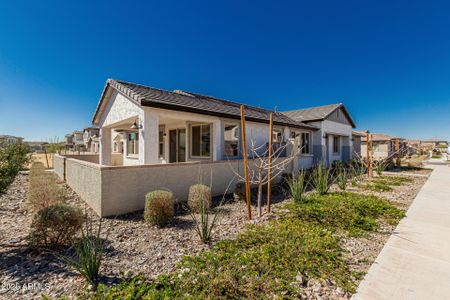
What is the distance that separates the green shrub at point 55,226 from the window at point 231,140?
Answer: 7.45m

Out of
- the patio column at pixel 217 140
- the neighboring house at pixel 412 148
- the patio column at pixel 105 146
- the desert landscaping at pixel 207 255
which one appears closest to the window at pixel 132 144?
the patio column at pixel 105 146

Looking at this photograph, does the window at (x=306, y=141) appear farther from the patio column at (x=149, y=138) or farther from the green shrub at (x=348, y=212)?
the patio column at (x=149, y=138)

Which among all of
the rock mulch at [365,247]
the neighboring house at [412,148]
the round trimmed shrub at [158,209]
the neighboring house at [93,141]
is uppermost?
the neighboring house at [93,141]

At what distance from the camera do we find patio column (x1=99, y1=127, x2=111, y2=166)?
13.2 meters

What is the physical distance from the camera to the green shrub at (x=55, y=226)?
12.1 feet

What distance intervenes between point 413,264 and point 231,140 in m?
8.53

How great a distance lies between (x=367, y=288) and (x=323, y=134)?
16.2 m

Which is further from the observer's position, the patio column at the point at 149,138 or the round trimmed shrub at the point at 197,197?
the patio column at the point at 149,138

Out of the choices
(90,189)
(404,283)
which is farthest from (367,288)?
(90,189)

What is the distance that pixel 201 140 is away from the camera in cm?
Result: 1108

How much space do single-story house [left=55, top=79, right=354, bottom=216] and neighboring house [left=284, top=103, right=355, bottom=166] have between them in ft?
0.32

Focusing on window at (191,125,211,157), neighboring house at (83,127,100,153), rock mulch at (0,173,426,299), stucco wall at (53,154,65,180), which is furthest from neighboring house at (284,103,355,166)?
neighboring house at (83,127,100,153)

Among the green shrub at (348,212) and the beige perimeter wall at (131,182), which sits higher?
the beige perimeter wall at (131,182)

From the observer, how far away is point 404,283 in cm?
275
